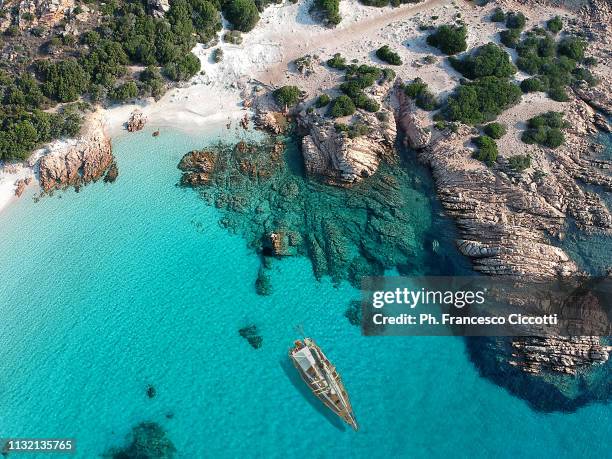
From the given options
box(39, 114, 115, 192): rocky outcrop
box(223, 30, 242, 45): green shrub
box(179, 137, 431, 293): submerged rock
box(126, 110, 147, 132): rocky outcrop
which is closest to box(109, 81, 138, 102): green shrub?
box(126, 110, 147, 132): rocky outcrop

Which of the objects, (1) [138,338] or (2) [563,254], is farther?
(2) [563,254]

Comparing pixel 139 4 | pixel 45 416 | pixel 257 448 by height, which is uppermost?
pixel 139 4

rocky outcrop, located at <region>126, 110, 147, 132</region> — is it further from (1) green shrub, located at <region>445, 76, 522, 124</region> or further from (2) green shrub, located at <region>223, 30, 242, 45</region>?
(1) green shrub, located at <region>445, 76, 522, 124</region>

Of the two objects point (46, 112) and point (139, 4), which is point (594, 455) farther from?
point (139, 4)

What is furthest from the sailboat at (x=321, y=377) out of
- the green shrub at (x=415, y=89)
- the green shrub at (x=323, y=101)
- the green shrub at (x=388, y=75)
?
the green shrub at (x=388, y=75)

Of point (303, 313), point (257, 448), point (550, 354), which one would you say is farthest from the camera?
point (303, 313)

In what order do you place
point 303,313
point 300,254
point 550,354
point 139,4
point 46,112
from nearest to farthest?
point 550,354, point 303,313, point 300,254, point 46,112, point 139,4

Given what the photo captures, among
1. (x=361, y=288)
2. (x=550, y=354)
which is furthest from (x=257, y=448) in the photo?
(x=550, y=354)

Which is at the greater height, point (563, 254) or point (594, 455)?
point (563, 254)
